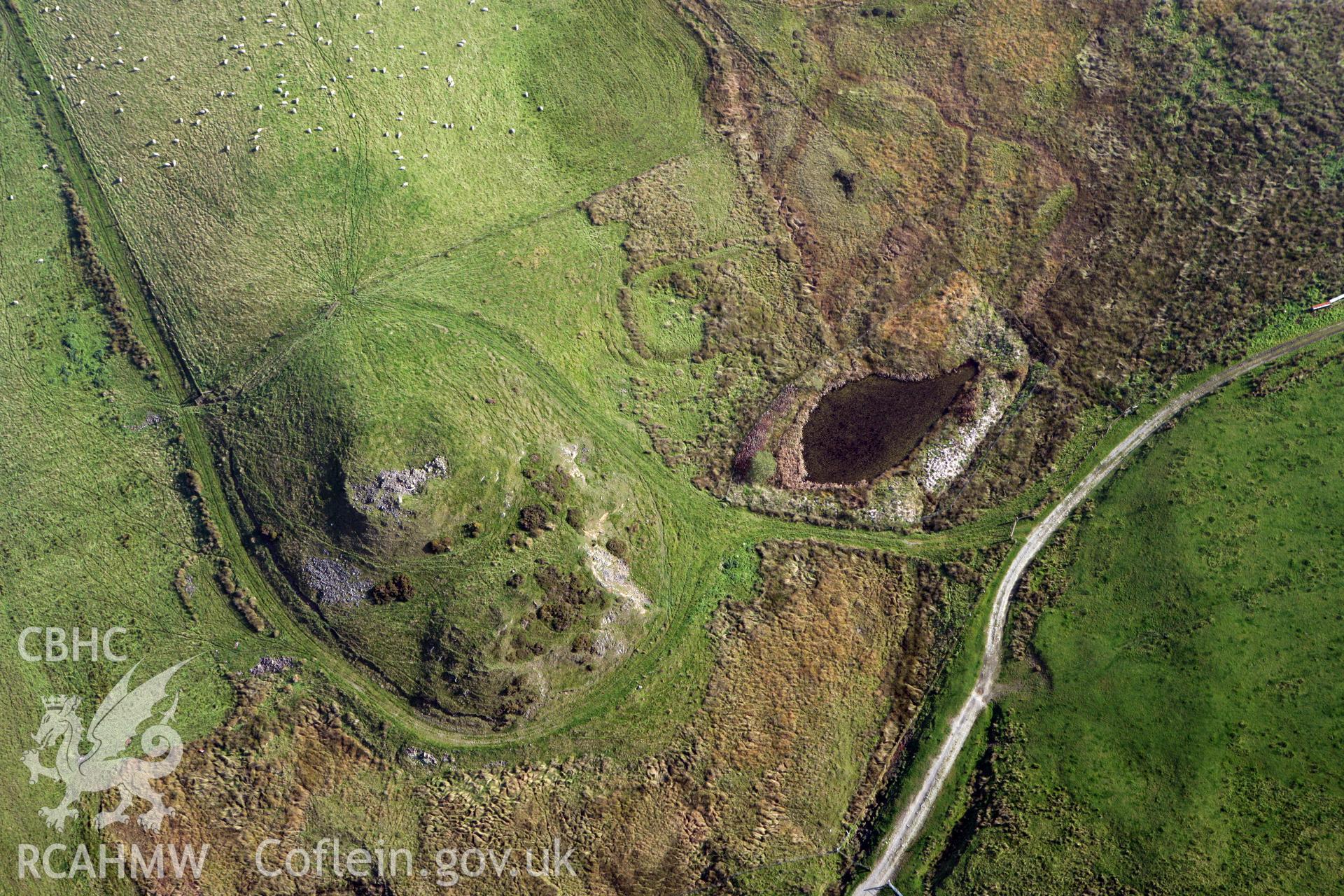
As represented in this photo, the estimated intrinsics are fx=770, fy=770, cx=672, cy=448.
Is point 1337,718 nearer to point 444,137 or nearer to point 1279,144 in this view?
point 1279,144

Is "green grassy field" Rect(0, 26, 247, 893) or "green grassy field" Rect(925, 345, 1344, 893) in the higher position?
"green grassy field" Rect(0, 26, 247, 893)

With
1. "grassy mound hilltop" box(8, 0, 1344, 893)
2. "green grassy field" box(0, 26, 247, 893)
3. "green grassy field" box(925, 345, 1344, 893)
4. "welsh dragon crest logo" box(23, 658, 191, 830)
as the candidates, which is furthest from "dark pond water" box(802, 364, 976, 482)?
"welsh dragon crest logo" box(23, 658, 191, 830)

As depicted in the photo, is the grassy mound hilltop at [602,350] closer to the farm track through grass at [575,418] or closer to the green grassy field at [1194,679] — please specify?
the farm track through grass at [575,418]

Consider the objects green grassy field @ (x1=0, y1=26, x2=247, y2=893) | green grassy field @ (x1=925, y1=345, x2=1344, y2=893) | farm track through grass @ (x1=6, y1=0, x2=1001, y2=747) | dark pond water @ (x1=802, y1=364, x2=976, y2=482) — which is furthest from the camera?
dark pond water @ (x1=802, y1=364, x2=976, y2=482)

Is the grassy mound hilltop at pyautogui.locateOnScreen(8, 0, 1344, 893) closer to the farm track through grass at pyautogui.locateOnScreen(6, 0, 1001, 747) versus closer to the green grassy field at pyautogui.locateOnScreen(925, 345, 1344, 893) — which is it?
the farm track through grass at pyautogui.locateOnScreen(6, 0, 1001, 747)

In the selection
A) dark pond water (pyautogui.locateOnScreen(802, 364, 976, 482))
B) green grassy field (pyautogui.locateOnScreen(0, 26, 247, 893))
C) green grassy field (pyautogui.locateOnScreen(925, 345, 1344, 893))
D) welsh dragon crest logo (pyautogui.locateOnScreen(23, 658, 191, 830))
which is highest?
green grassy field (pyautogui.locateOnScreen(0, 26, 247, 893))
